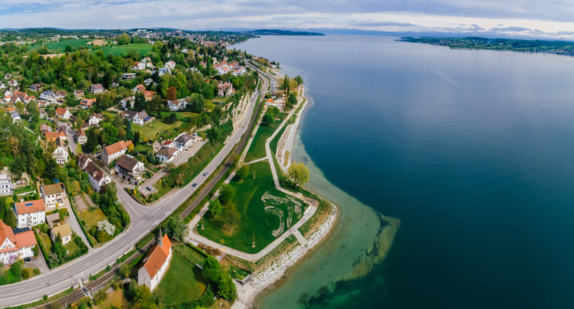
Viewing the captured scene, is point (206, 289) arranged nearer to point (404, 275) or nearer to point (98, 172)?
point (404, 275)

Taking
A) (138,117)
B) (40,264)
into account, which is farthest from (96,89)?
(40,264)

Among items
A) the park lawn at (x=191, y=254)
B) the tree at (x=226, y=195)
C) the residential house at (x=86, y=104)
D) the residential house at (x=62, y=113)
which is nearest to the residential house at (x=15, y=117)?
the residential house at (x=62, y=113)

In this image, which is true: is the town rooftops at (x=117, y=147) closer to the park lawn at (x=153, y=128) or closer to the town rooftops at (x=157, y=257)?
the park lawn at (x=153, y=128)

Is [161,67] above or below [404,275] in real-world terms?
above

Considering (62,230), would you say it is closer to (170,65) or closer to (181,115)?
(181,115)

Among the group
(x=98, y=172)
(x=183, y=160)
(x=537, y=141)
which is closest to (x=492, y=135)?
(x=537, y=141)

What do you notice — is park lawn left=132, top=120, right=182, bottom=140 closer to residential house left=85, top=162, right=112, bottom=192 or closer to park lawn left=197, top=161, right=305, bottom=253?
residential house left=85, top=162, right=112, bottom=192

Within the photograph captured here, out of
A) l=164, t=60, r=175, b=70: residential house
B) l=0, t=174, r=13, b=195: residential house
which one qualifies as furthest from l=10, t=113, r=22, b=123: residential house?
l=164, t=60, r=175, b=70: residential house
